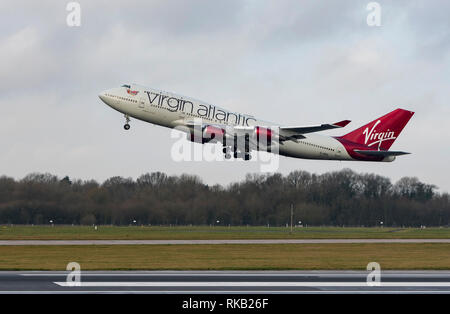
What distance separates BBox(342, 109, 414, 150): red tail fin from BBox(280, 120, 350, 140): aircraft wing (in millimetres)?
7133

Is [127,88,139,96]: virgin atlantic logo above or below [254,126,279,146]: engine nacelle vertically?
above

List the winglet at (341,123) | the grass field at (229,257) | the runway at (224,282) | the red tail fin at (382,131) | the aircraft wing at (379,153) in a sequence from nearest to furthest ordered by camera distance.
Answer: the runway at (224,282) → the grass field at (229,257) → the winglet at (341,123) → the aircraft wing at (379,153) → the red tail fin at (382,131)

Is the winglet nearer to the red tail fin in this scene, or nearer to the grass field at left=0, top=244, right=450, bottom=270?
the grass field at left=0, top=244, right=450, bottom=270

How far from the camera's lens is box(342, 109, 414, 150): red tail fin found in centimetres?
6706

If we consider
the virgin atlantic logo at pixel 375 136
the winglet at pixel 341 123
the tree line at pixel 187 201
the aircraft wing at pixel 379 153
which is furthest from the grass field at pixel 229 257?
the tree line at pixel 187 201

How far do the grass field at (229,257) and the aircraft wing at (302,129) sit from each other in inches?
372

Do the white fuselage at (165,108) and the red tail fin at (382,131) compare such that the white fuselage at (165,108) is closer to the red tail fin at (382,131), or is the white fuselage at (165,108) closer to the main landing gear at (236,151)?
the main landing gear at (236,151)

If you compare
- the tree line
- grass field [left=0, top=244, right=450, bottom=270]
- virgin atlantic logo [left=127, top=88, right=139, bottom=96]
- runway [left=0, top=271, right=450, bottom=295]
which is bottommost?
runway [left=0, top=271, right=450, bottom=295]

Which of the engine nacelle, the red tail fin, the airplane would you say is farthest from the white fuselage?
the red tail fin

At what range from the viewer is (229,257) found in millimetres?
50562

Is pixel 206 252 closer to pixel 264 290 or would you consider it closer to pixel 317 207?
pixel 264 290

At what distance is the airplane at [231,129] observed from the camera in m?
57.3
